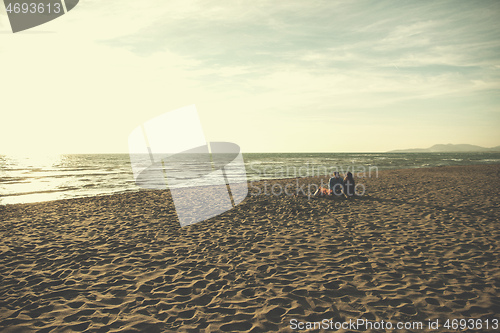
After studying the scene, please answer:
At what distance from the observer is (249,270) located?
18.8 feet

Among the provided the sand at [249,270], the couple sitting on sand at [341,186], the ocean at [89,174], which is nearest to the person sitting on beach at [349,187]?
the couple sitting on sand at [341,186]

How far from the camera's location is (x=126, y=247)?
737cm

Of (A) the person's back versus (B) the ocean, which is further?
(B) the ocean

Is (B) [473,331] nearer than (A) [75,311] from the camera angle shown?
Yes

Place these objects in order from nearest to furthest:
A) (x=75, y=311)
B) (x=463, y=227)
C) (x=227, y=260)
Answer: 1. (x=75, y=311)
2. (x=227, y=260)
3. (x=463, y=227)

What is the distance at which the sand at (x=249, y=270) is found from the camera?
4.09 metres

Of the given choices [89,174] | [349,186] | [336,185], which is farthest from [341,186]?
[89,174]

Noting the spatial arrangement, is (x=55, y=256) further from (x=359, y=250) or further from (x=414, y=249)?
(x=414, y=249)

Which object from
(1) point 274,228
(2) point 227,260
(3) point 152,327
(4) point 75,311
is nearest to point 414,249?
(1) point 274,228

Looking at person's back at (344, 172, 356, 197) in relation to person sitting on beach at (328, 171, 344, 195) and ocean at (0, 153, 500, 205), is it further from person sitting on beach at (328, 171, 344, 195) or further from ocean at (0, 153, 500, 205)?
ocean at (0, 153, 500, 205)

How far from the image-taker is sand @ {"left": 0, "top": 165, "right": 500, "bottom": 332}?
4090mm

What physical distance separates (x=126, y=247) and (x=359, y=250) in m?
6.47

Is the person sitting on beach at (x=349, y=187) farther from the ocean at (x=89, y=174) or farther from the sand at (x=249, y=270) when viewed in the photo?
the ocean at (x=89, y=174)

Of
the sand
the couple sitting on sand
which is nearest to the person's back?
the couple sitting on sand
